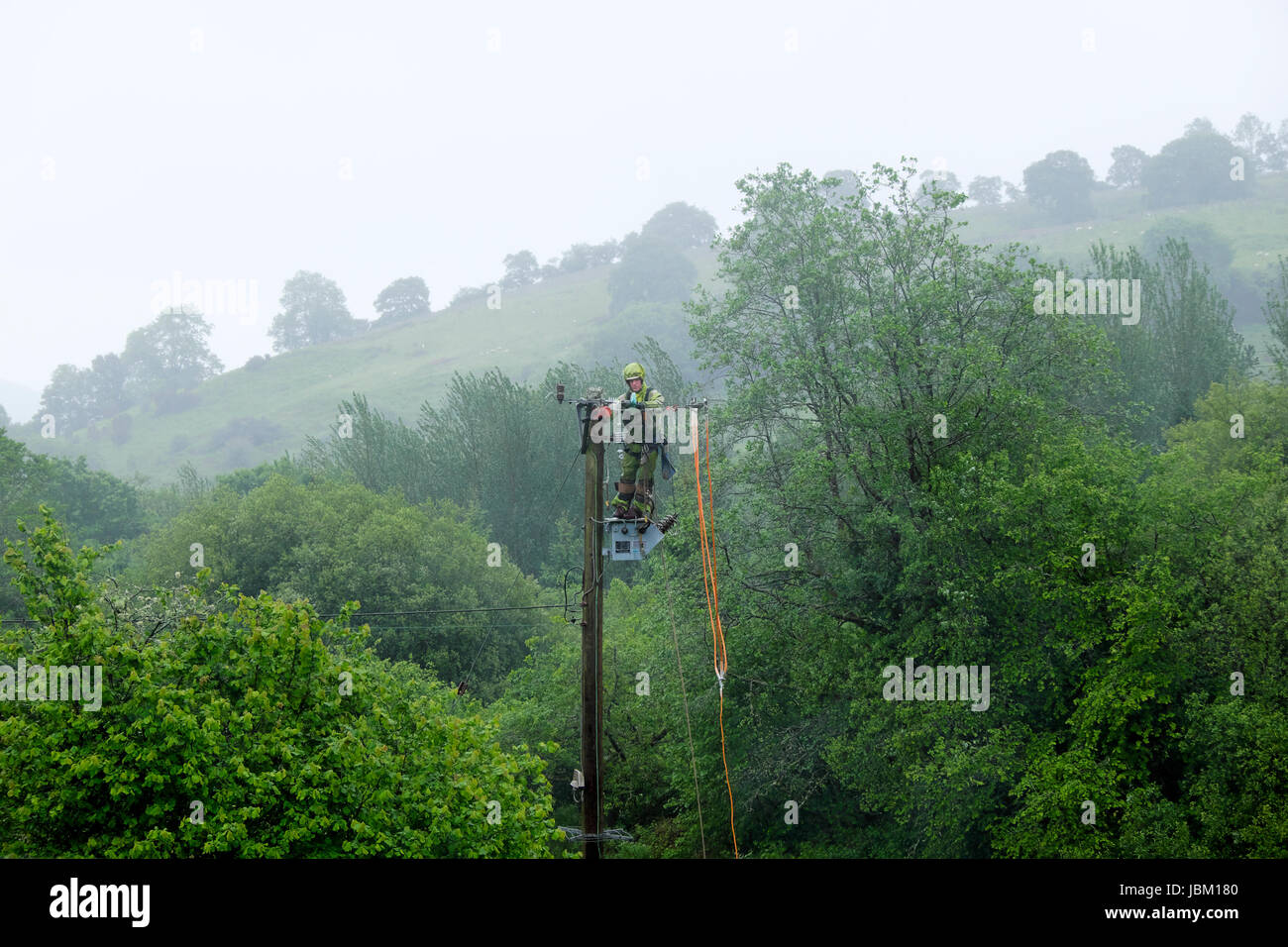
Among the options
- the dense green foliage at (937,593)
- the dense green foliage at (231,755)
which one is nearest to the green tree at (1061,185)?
the dense green foliage at (937,593)

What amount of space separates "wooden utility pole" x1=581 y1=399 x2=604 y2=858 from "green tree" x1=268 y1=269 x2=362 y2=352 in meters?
162

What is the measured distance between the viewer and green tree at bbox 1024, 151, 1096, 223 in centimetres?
14600

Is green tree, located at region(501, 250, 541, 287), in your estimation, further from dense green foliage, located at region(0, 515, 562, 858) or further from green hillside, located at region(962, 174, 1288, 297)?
dense green foliage, located at region(0, 515, 562, 858)

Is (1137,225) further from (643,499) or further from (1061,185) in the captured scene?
(643,499)

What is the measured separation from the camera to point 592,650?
1475cm

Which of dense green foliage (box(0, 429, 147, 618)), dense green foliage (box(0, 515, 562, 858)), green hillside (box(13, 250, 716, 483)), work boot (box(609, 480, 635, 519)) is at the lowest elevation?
dense green foliage (box(0, 515, 562, 858))

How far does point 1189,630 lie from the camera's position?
1884cm

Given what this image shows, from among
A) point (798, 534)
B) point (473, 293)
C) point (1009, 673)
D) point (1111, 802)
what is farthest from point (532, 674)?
point (473, 293)

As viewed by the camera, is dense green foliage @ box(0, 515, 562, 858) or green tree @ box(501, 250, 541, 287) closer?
dense green foliage @ box(0, 515, 562, 858)

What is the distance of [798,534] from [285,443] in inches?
3969

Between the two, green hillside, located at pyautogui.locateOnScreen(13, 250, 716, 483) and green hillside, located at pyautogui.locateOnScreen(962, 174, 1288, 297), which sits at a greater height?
green hillside, located at pyautogui.locateOnScreen(962, 174, 1288, 297)

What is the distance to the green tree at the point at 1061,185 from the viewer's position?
146000mm

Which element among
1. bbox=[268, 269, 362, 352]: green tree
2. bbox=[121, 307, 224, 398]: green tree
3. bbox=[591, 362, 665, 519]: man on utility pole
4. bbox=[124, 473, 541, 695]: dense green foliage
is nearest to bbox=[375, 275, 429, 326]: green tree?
bbox=[268, 269, 362, 352]: green tree
